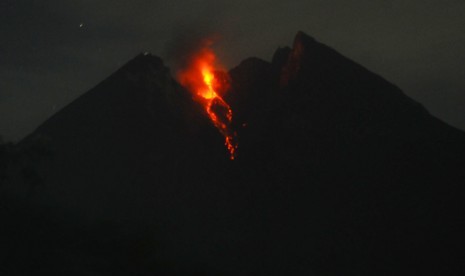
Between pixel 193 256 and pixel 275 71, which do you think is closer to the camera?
pixel 193 256

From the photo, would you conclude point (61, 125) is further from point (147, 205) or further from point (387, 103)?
point (387, 103)

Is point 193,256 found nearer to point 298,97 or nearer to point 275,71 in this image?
point 298,97

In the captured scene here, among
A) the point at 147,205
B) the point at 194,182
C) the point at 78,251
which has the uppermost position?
the point at 194,182

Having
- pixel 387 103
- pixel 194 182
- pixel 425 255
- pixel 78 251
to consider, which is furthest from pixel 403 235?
pixel 78 251

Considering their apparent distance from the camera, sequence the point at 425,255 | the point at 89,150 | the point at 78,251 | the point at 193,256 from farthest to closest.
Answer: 1. the point at 89,150
2. the point at 425,255
3. the point at 193,256
4. the point at 78,251

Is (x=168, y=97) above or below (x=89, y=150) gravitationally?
above

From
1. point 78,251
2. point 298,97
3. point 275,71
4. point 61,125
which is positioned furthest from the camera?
point 275,71

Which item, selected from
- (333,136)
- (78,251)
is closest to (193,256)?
(78,251)
